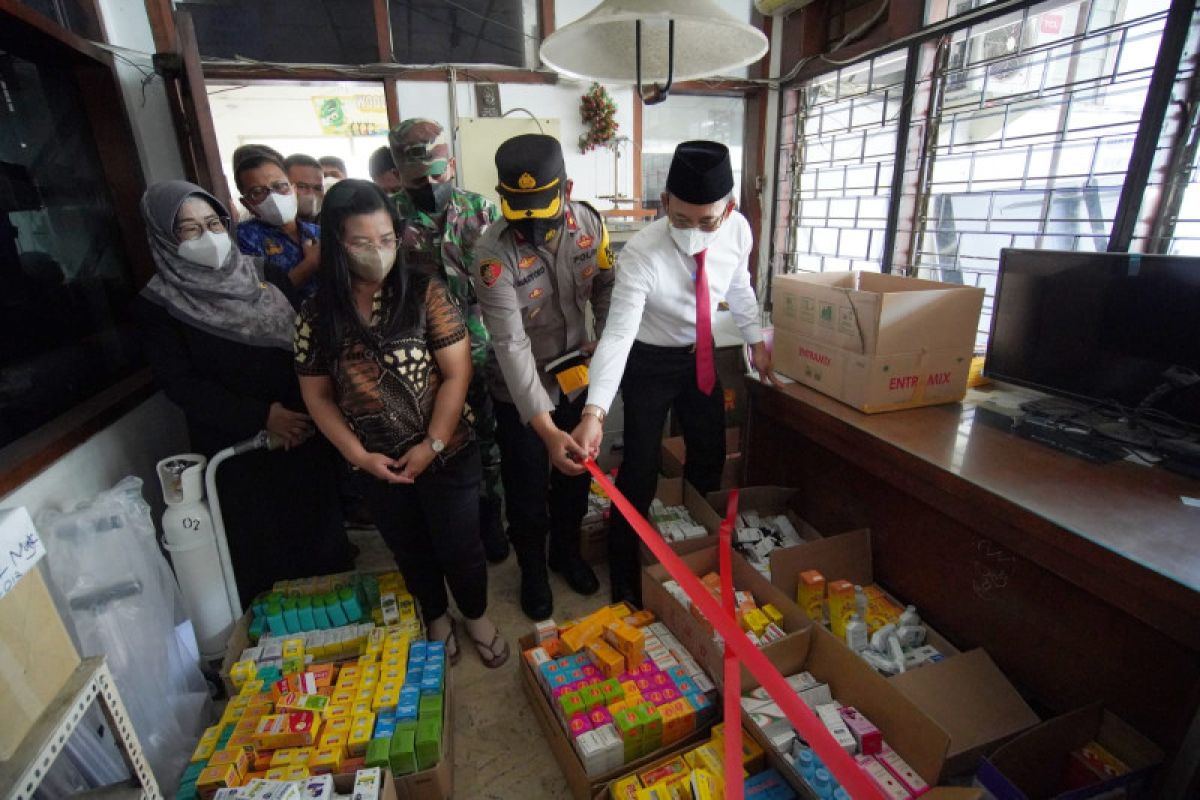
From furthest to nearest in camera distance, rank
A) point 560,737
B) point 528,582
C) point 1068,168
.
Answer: point 1068,168, point 528,582, point 560,737

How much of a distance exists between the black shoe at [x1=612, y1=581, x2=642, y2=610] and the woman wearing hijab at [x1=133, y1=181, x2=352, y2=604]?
964 millimetres

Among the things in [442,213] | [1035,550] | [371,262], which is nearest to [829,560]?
[1035,550]

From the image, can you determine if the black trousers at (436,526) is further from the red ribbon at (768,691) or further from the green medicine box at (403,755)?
the green medicine box at (403,755)

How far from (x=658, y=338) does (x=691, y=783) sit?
1.14 m

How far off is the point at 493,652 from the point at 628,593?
18.8 inches

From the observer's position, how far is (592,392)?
154 cm

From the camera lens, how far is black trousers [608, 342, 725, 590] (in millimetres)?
1776

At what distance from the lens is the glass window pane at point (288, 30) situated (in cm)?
308

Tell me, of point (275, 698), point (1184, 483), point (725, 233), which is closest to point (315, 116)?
point (725, 233)

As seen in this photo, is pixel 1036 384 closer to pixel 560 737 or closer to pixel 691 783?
pixel 691 783

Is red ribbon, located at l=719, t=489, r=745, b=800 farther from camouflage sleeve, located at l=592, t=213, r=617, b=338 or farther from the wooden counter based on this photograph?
camouflage sleeve, located at l=592, t=213, r=617, b=338

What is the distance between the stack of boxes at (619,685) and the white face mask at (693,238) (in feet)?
3.47

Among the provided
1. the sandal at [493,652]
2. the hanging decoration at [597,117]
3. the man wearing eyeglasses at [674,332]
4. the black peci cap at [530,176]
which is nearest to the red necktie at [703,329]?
the man wearing eyeglasses at [674,332]

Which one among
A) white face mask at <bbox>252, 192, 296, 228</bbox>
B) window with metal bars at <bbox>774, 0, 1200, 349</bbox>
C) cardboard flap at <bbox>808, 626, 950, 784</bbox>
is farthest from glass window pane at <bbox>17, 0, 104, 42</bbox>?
window with metal bars at <bbox>774, 0, 1200, 349</bbox>
